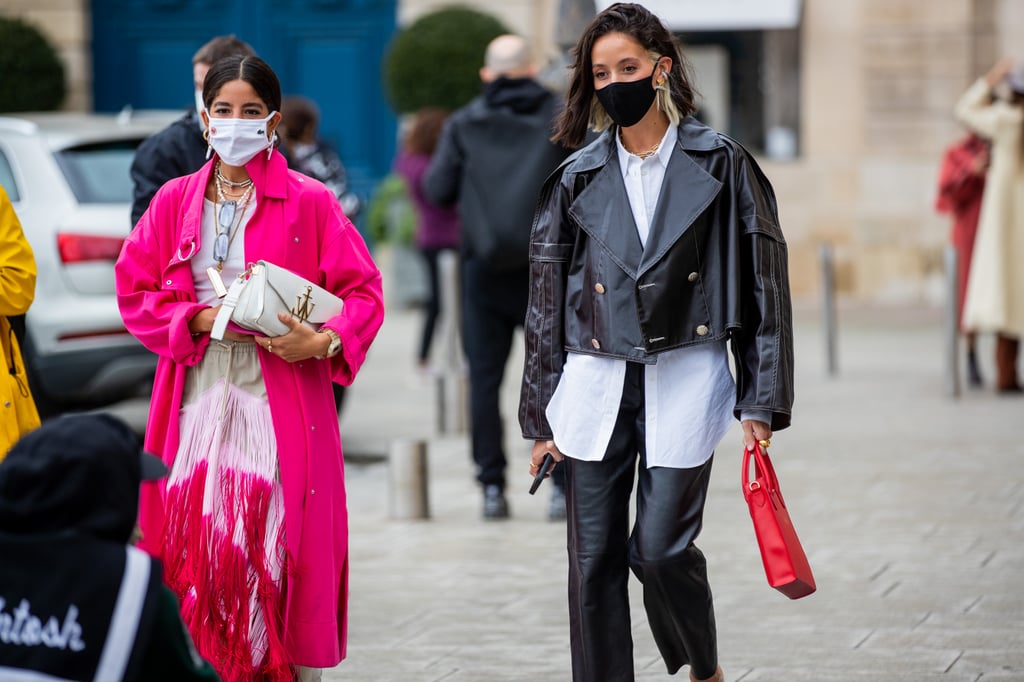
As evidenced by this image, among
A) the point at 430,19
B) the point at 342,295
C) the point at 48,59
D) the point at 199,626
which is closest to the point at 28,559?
the point at 199,626

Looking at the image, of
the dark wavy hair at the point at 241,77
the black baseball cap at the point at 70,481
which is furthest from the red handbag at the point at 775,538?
the black baseball cap at the point at 70,481

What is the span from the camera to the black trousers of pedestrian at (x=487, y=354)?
25.2 ft

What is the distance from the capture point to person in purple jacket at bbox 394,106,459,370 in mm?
13023

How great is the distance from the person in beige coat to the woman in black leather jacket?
282 inches

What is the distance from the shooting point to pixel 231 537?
436 cm

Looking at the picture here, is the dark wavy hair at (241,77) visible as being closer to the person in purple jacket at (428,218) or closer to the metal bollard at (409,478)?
the metal bollard at (409,478)

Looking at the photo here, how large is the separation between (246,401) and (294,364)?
0.51ft

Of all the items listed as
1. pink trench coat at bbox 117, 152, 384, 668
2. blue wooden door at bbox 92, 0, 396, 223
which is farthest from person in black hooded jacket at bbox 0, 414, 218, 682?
blue wooden door at bbox 92, 0, 396, 223

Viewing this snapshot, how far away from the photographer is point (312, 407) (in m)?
4.46

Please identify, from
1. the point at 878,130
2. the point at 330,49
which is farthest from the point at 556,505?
the point at 330,49

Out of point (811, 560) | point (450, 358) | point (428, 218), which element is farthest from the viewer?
point (428, 218)

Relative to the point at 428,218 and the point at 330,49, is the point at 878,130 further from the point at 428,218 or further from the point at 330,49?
the point at 330,49

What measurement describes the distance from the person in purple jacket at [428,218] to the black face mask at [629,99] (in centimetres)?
860

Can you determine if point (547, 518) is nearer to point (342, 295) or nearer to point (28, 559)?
point (342, 295)
